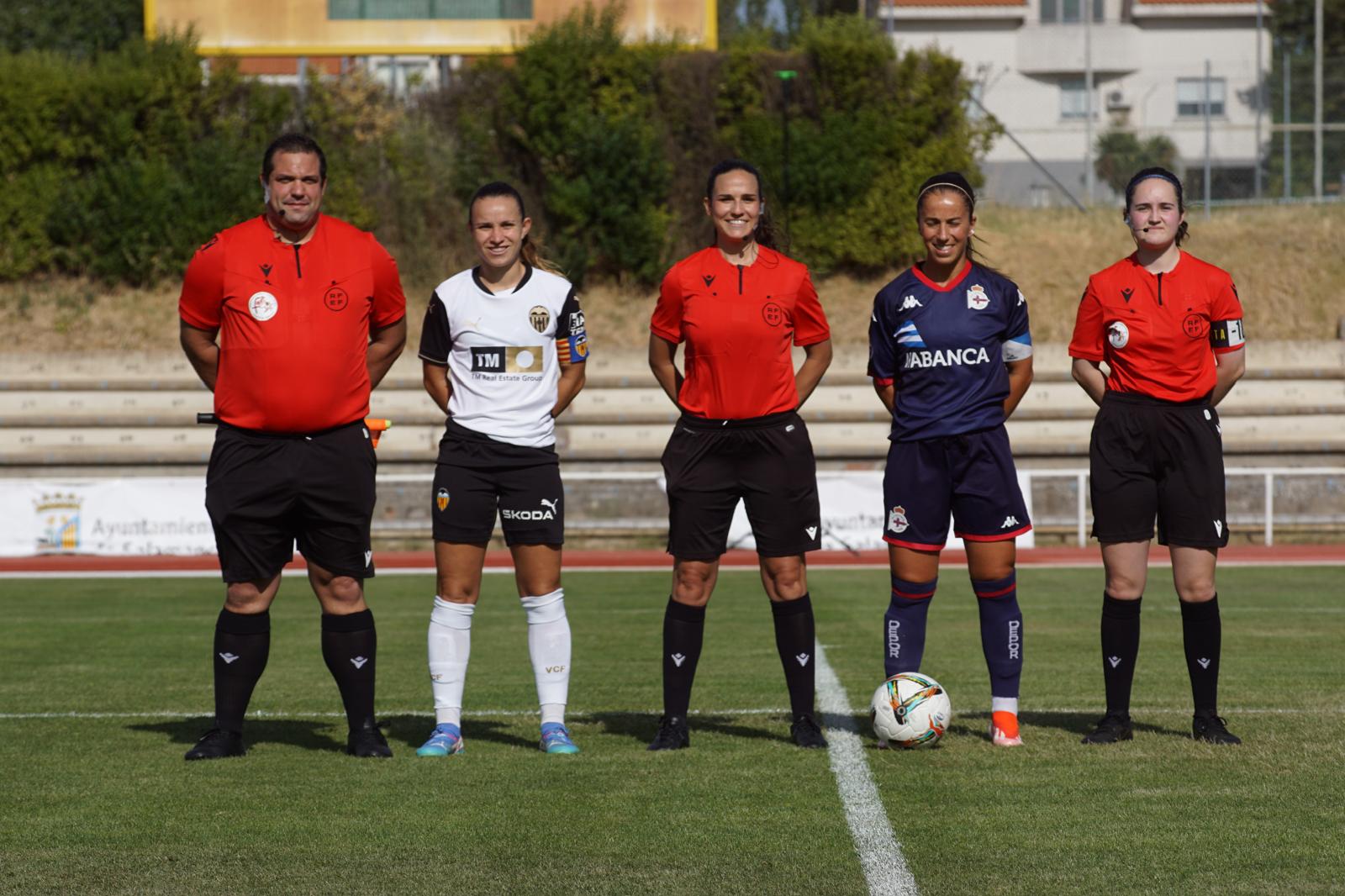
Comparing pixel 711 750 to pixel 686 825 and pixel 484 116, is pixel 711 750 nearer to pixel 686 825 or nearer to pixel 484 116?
pixel 686 825

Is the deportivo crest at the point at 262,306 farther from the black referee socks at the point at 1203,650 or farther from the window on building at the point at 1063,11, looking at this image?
the window on building at the point at 1063,11

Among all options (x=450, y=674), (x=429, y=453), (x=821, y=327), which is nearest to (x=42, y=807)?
(x=450, y=674)

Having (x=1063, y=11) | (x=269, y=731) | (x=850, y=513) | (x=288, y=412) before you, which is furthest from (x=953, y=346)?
(x=1063, y=11)

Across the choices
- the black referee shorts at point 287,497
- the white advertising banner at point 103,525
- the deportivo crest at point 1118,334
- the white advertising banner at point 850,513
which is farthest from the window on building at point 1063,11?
the black referee shorts at point 287,497

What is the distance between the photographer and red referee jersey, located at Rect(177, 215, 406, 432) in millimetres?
5676

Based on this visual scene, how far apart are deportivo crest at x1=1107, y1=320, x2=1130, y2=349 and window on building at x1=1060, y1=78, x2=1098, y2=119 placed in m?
35.0

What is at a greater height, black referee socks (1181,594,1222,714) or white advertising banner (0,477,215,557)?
black referee socks (1181,594,1222,714)

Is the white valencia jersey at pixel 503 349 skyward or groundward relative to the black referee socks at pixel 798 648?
skyward

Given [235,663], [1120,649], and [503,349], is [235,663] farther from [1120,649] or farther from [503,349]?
[1120,649]

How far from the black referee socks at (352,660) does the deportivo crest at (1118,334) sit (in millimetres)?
3007

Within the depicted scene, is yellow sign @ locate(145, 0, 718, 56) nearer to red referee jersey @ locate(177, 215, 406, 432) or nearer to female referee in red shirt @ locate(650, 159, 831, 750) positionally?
female referee in red shirt @ locate(650, 159, 831, 750)

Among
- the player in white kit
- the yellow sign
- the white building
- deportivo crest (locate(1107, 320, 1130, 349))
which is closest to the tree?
the white building

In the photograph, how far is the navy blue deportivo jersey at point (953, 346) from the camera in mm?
5895

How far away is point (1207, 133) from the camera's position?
2580 cm
